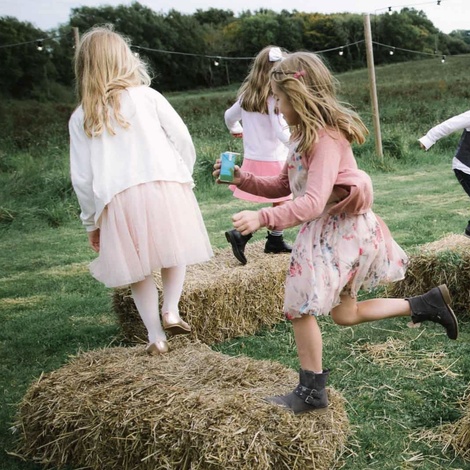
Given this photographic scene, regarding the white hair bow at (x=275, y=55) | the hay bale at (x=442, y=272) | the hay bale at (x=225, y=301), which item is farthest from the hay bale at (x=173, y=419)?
the white hair bow at (x=275, y=55)

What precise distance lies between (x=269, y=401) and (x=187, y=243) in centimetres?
114

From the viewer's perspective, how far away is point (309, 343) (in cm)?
310

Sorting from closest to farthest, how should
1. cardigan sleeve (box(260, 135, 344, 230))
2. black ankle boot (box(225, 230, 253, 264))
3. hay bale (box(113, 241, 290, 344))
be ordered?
cardigan sleeve (box(260, 135, 344, 230)) → hay bale (box(113, 241, 290, 344)) → black ankle boot (box(225, 230, 253, 264))

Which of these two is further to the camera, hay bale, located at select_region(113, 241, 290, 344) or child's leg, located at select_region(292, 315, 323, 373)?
hay bale, located at select_region(113, 241, 290, 344)

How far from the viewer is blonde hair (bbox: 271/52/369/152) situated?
3098 millimetres

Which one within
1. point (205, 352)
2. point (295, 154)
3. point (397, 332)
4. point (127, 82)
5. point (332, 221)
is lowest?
point (397, 332)

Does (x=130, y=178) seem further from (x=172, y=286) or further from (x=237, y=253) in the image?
(x=237, y=253)

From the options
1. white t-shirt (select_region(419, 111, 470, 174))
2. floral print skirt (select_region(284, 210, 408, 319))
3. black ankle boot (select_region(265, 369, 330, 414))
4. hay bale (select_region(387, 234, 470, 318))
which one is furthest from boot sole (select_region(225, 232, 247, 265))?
black ankle boot (select_region(265, 369, 330, 414))

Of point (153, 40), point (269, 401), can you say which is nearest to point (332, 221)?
point (269, 401)

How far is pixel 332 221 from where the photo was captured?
318 centimetres

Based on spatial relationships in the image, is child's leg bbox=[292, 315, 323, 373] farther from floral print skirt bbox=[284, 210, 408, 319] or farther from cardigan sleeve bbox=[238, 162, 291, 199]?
cardigan sleeve bbox=[238, 162, 291, 199]

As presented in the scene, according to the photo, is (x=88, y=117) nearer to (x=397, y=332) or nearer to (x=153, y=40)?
(x=397, y=332)

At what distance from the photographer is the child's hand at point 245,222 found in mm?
2867

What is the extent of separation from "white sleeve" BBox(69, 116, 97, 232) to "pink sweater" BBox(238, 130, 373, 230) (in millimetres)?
1164
